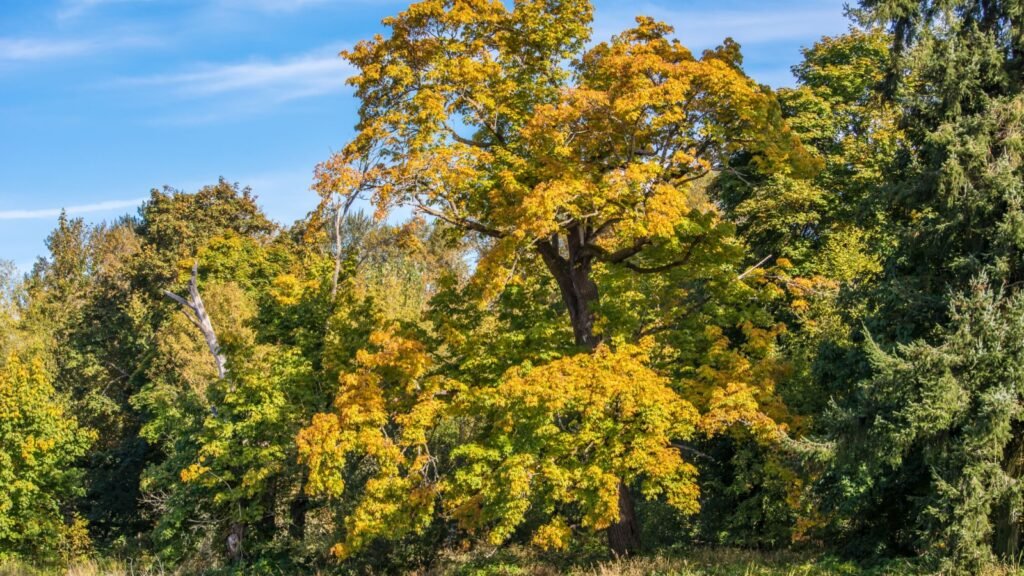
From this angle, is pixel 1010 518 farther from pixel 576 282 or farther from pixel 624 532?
pixel 576 282

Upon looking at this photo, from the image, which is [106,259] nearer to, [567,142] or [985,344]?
[567,142]

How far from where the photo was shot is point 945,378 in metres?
A: 11.9

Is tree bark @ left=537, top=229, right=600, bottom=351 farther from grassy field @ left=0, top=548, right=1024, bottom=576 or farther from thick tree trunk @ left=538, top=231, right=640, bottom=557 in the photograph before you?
grassy field @ left=0, top=548, right=1024, bottom=576

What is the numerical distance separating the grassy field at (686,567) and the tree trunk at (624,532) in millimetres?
450

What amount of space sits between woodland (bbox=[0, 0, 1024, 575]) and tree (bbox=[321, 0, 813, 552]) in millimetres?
66

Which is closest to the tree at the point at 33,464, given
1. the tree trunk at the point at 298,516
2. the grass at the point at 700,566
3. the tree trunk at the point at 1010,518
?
the tree trunk at the point at 298,516

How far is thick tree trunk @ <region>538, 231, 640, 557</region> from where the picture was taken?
18406 mm

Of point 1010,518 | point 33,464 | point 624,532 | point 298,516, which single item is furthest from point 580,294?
point 33,464

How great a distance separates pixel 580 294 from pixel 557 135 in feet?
12.3

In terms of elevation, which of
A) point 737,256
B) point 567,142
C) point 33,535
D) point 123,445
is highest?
point 567,142

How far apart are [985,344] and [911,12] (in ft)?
16.9

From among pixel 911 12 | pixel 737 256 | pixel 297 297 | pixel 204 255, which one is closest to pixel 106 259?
pixel 204 255

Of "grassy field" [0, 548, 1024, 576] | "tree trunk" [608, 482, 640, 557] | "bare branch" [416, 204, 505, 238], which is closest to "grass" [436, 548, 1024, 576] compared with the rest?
"grassy field" [0, 548, 1024, 576]

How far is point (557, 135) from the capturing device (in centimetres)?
1691
